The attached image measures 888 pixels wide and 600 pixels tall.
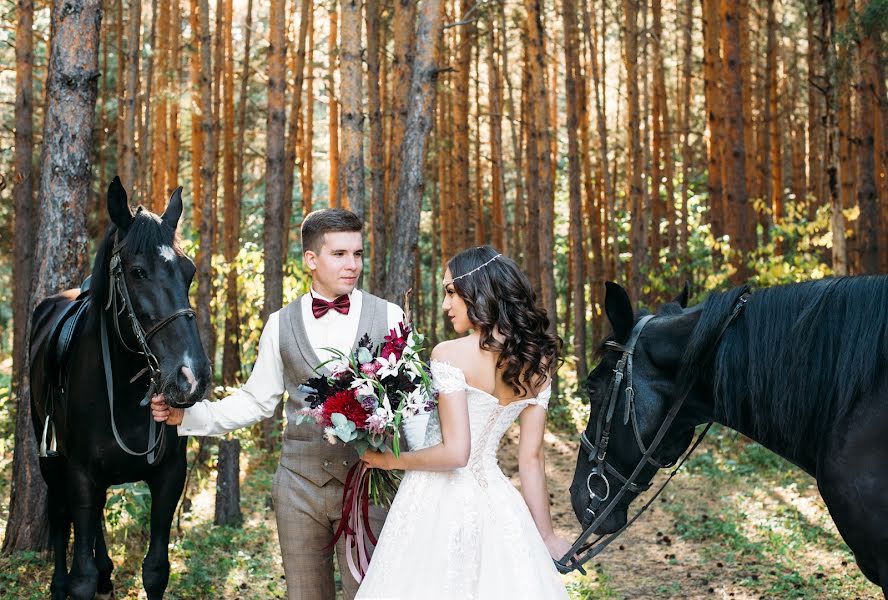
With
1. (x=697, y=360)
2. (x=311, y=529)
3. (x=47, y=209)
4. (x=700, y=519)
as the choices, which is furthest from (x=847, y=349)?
(x=700, y=519)

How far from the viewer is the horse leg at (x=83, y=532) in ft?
13.4

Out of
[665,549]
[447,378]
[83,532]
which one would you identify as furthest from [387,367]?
[665,549]

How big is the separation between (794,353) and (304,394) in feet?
5.71

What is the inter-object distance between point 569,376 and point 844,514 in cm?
1807

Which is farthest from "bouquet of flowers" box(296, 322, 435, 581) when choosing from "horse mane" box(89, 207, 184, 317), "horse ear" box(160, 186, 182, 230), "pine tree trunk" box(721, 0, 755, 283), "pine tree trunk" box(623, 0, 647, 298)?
"pine tree trunk" box(623, 0, 647, 298)

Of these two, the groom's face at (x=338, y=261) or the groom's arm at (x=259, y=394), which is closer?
the groom's face at (x=338, y=261)

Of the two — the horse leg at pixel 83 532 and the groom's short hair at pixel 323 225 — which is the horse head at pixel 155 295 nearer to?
the groom's short hair at pixel 323 225

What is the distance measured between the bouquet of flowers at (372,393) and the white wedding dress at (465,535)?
0.11 metres

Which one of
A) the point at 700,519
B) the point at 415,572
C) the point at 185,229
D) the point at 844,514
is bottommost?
the point at 700,519

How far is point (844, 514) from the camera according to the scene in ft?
9.09

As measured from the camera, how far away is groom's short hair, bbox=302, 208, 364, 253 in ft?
11.0

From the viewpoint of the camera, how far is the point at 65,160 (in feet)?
18.8

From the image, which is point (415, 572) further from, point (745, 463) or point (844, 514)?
point (745, 463)

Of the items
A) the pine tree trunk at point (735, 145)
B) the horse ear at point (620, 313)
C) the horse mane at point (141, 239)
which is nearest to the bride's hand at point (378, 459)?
the horse ear at point (620, 313)
